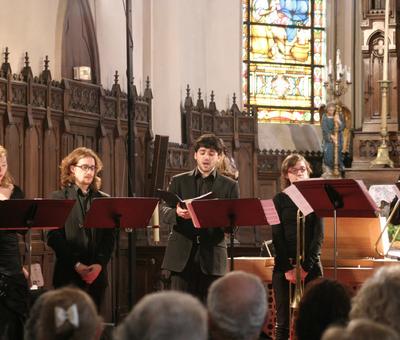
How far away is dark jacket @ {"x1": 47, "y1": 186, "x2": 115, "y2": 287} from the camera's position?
747 cm

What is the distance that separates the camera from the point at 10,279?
7324 millimetres

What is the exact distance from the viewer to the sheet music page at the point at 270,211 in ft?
24.8

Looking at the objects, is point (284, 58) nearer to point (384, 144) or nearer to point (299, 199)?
point (384, 144)

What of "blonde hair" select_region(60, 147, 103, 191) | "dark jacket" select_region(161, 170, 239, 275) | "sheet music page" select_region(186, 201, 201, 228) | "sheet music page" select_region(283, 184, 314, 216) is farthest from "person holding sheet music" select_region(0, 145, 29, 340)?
"sheet music page" select_region(283, 184, 314, 216)

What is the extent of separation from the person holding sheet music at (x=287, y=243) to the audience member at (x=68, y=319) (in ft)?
15.6

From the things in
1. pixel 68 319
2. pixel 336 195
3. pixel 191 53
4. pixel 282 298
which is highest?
pixel 191 53

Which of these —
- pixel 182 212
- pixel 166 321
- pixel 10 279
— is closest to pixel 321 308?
pixel 166 321

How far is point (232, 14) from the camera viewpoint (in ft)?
58.2

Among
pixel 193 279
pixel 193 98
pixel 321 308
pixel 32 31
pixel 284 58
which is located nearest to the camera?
pixel 321 308

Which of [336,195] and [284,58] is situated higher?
[284,58]

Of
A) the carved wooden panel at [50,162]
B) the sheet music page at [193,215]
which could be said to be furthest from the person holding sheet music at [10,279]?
the carved wooden panel at [50,162]

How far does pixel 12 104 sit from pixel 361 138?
745cm

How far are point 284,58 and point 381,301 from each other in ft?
50.9

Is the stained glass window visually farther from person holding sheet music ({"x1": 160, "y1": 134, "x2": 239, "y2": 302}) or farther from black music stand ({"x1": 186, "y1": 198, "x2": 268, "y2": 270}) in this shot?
black music stand ({"x1": 186, "y1": 198, "x2": 268, "y2": 270})
